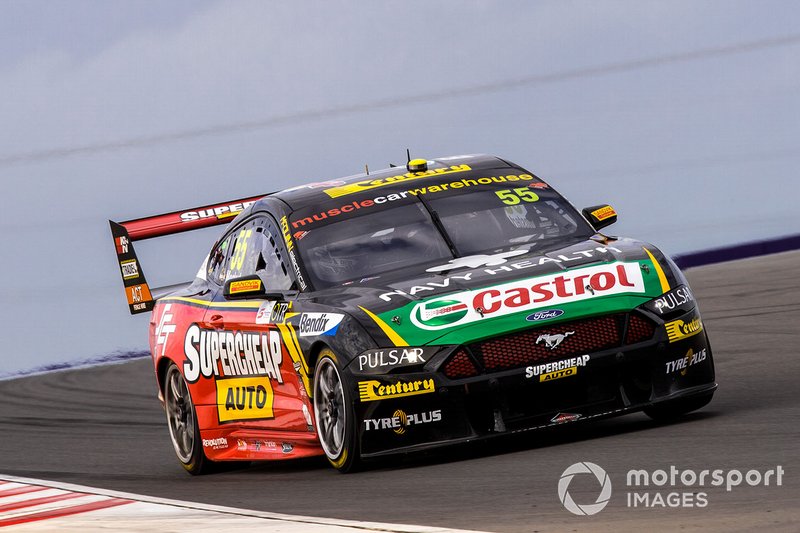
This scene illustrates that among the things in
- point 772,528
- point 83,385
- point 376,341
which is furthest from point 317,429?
point 83,385

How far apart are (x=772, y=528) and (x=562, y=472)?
5.60 feet

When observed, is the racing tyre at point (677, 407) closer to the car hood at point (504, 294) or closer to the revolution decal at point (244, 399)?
the car hood at point (504, 294)

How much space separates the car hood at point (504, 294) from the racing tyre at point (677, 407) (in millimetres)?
579

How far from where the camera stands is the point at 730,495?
18.6 ft

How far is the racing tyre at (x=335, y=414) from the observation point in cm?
742

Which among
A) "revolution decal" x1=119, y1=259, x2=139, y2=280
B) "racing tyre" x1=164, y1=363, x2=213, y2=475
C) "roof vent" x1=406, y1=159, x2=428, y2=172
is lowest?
"racing tyre" x1=164, y1=363, x2=213, y2=475

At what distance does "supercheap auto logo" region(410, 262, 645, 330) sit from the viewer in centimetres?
736

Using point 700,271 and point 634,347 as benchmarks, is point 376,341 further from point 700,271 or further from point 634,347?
point 700,271

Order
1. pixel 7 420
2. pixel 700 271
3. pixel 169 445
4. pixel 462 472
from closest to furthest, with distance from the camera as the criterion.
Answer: pixel 462 472, pixel 169 445, pixel 7 420, pixel 700 271

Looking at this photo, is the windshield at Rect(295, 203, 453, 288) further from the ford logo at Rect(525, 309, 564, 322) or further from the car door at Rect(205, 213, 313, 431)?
the ford logo at Rect(525, 309, 564, 322)

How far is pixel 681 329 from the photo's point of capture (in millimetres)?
7652

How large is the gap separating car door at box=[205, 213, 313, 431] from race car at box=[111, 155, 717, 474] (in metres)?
0.01

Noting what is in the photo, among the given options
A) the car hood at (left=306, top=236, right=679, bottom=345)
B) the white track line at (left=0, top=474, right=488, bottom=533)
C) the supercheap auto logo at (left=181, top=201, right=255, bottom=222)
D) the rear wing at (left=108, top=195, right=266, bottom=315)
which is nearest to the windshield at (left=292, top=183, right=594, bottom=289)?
the car hood at (left=306, top=236, right=679, bottom=345)

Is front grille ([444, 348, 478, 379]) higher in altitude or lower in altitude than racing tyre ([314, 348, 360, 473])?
higher
